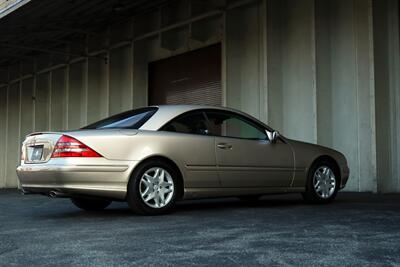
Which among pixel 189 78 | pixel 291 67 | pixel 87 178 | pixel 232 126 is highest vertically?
pixel 189 78

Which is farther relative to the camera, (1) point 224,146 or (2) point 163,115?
(1) point 224,146

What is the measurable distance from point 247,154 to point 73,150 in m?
2.33

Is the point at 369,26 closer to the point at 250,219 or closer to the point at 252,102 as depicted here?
the point at 252,102

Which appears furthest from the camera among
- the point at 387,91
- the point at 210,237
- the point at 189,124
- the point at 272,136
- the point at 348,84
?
the point at 348,84

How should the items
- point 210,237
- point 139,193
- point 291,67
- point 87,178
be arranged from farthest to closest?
point 291,67
point 139,193
point 87,178
point 210,237

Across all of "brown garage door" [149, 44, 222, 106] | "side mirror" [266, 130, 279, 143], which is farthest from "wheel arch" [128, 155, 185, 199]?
"brown garage door" [149, 44, 222, 106]

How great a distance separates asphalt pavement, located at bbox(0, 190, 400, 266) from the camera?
3.98 meters

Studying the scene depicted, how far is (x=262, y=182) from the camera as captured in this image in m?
7.57

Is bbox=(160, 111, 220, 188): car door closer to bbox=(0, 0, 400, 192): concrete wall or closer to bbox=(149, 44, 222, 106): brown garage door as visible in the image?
bbox=(0, 0, 400, 192): concrete wall

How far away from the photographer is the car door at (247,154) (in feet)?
23.9

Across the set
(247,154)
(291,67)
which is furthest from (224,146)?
(291,67)

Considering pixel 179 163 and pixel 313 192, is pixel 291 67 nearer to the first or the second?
pixel 313 192

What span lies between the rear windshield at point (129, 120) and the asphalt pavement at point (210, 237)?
3.57ft

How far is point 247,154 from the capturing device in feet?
24.4
